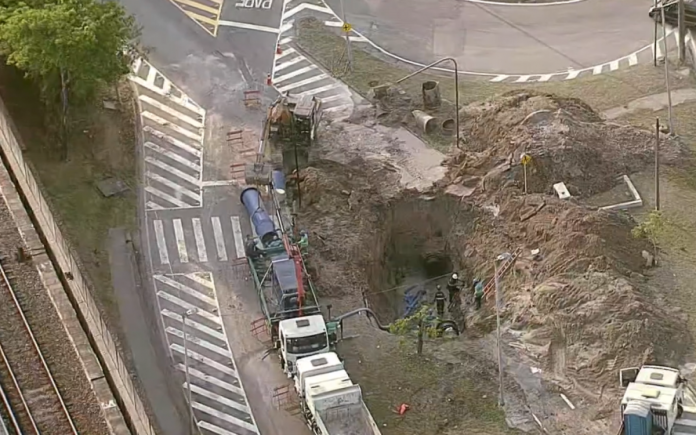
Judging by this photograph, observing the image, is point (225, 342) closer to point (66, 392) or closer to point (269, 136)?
point (66, 392)

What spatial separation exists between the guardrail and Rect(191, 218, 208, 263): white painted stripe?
704cm

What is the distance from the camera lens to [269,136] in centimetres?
7206

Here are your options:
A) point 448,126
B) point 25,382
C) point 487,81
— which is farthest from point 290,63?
point 25,382

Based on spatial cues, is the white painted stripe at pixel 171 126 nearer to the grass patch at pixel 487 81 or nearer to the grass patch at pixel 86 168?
the grass patch at pixel 86 168

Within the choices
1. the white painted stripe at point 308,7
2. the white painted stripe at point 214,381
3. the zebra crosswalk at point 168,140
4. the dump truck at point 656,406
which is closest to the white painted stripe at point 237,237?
the zebra crosswalk at point 168,140

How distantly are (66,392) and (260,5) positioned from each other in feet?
129

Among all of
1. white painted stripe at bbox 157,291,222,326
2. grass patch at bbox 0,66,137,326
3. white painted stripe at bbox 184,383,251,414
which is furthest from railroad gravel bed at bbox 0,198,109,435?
white painted stripe at bbox 157,291,222,326

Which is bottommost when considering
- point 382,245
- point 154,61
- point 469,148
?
point 382,245

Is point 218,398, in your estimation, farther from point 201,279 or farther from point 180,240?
point 180,240

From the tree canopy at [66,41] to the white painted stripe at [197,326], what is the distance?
14.6 m

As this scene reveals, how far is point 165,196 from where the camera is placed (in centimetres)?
6938

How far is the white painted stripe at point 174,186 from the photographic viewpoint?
69500 mm

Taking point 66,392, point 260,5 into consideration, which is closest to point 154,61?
point 260,5

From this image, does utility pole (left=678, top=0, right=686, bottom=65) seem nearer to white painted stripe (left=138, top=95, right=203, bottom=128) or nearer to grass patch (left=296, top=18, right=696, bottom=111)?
grass patch (left=296, top=18, right=696, bottom=111)
